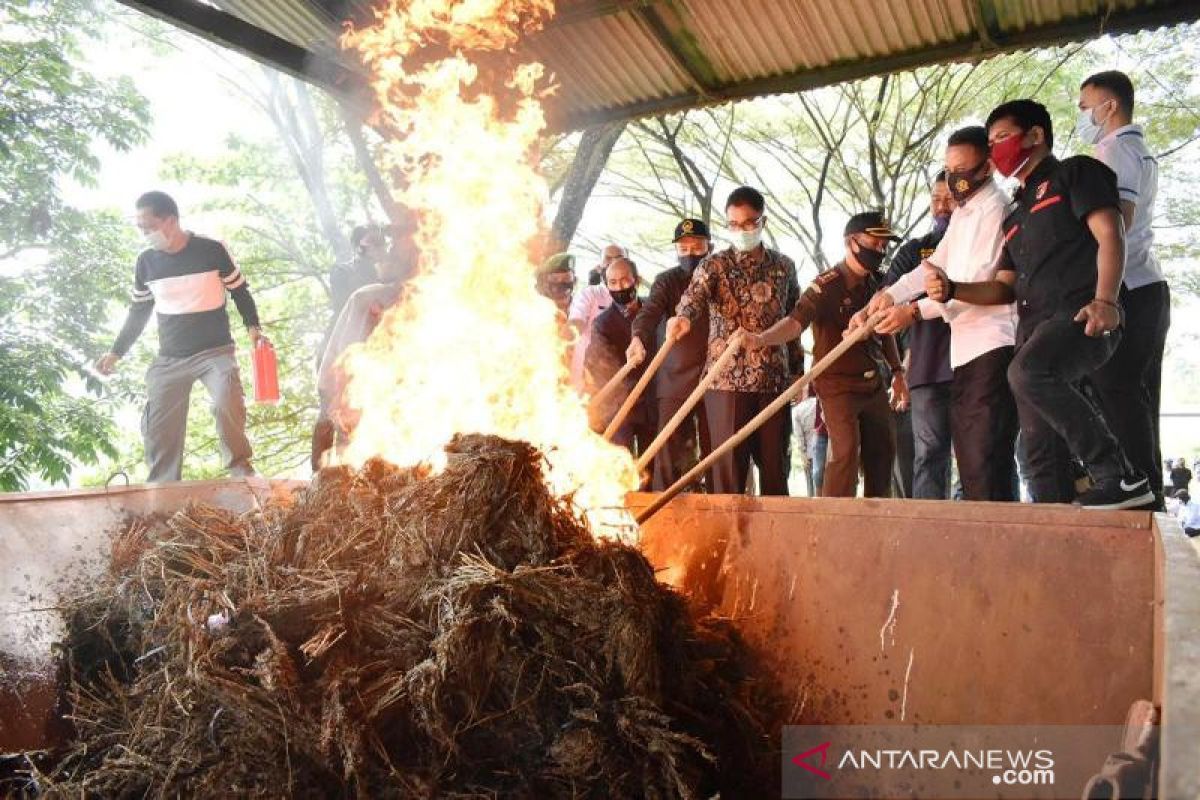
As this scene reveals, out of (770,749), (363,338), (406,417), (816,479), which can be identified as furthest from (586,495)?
(816,479)

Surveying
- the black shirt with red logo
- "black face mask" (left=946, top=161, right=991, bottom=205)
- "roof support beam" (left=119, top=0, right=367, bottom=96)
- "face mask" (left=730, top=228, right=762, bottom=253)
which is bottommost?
the black shirt with red logo

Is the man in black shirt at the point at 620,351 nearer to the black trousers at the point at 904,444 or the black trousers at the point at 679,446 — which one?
the black trousers at the point at 679,446

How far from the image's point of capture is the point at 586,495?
11.8ft

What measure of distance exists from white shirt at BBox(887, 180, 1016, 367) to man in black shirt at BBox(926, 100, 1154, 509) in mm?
121

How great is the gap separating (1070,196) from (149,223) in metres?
6.06

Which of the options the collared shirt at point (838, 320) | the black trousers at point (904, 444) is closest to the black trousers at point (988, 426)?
the collared shirt at point (838, 320)

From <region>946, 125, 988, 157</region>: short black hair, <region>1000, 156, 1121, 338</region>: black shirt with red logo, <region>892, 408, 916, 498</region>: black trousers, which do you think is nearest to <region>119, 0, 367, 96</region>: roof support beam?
<region>946, 125, 988, 157</region>: short black hair

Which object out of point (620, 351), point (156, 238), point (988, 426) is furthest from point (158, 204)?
point (988, 426)

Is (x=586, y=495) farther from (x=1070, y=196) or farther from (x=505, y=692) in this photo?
(x=1070, y=196)

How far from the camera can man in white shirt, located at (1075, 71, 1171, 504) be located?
13.1ft

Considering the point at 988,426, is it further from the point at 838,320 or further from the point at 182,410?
the point at 182,410

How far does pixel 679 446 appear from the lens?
19.1 ft

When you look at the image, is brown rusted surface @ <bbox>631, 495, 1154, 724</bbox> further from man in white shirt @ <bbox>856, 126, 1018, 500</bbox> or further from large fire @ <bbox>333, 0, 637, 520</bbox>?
man in white shirt @ <bbox>856, 126, 1018, 500</bbox>

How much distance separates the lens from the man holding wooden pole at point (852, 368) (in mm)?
4906
